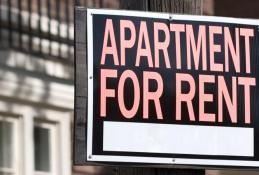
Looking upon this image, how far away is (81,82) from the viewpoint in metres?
3.51

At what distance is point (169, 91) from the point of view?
3.62 m

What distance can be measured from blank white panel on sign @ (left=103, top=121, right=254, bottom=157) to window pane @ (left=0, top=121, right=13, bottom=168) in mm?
5731

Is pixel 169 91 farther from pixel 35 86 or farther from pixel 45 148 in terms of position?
pixel 45 148

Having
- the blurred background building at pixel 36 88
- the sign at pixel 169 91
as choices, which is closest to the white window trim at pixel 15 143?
the blurred background building at pixel 36 88

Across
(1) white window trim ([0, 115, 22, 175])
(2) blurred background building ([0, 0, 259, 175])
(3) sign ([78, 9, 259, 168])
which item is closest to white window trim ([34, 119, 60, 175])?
(2) blurred background building ([0, 0, 259, 175])

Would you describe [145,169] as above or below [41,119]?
below

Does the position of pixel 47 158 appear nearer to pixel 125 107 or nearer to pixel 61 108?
pixel 61 108

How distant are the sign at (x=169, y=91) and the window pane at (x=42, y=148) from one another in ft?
19.7

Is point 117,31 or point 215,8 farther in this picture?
point 215,8

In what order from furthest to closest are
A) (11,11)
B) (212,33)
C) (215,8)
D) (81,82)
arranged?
(215,8)
(11,11)
(212,33)
(81,82)

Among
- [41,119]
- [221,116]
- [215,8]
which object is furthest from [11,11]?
[221,116]

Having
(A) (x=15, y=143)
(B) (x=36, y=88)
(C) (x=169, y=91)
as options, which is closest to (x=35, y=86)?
(B) (x=36, y=88)

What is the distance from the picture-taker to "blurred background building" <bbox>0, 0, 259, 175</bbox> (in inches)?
361

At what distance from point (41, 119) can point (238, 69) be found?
597cm
